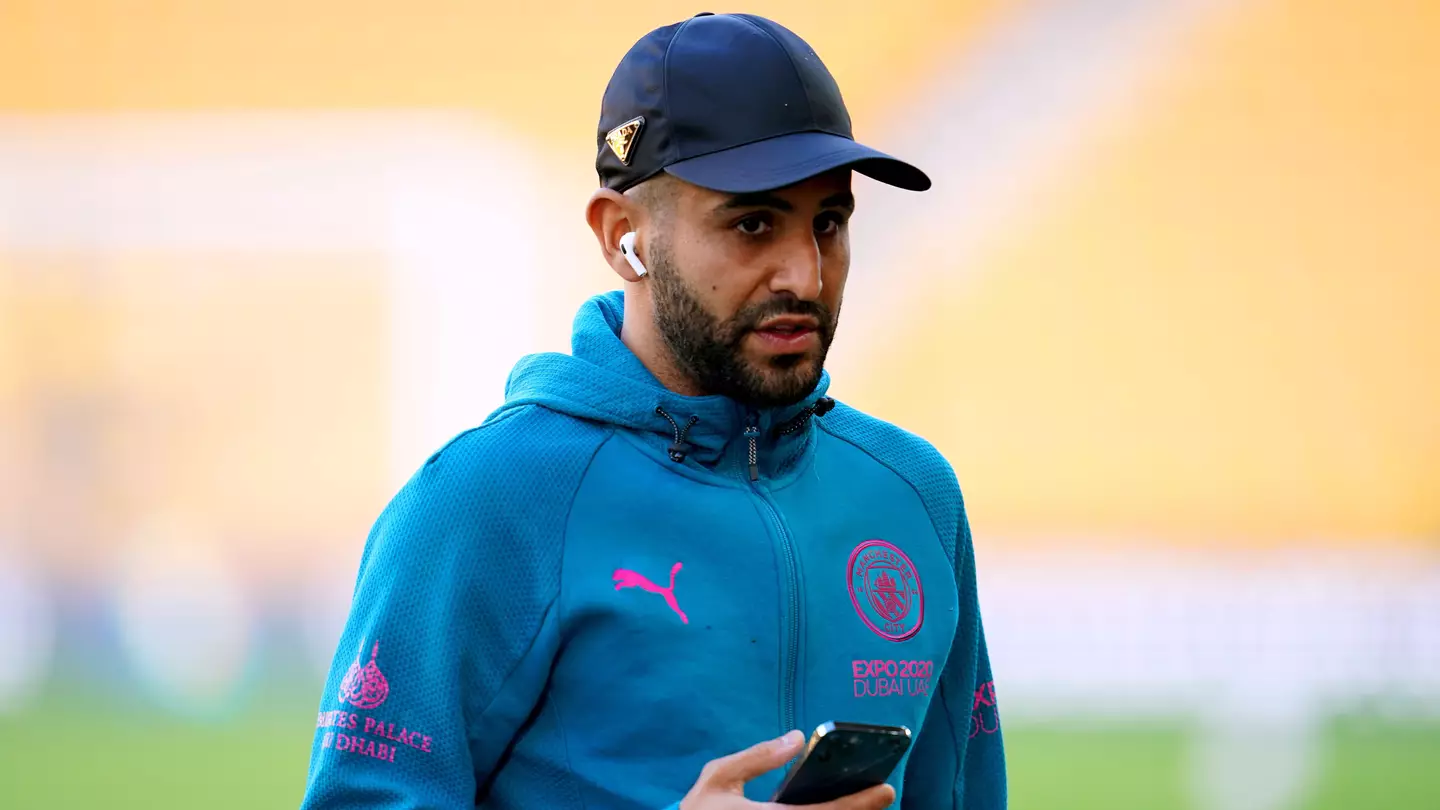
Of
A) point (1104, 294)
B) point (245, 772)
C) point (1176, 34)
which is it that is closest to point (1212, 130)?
point (1176, 34)

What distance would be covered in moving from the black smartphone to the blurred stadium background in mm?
3242

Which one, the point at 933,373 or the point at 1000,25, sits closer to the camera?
the point at 933,373

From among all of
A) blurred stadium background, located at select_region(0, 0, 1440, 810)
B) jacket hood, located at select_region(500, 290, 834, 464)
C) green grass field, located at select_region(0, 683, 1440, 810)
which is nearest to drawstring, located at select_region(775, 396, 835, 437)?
jacket hood, located at select_region(500, 290, 834, 464)

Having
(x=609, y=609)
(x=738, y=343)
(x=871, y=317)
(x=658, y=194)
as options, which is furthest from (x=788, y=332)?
(x=871, y=317)

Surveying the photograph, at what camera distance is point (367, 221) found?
475 cm

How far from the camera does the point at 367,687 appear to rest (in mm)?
1178

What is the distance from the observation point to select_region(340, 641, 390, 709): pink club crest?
117 cm

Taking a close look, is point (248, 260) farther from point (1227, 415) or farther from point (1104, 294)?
point (1227, 415)

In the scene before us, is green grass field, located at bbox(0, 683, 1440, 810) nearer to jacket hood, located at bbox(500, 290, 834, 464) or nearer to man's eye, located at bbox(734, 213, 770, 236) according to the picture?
jacket hood, located at bbox(500, 290, 834, 464)

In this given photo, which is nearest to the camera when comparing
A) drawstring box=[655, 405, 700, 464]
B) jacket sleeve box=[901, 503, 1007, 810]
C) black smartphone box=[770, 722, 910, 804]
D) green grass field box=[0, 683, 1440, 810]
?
black smartphone box=[770, 722, 910, 804]

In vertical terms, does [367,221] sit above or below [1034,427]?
Result: above

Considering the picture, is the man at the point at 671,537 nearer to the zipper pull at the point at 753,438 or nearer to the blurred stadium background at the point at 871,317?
the zipper pull at the point at 753,438

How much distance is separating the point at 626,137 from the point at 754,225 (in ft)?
0.45

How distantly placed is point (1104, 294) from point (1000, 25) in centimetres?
99
